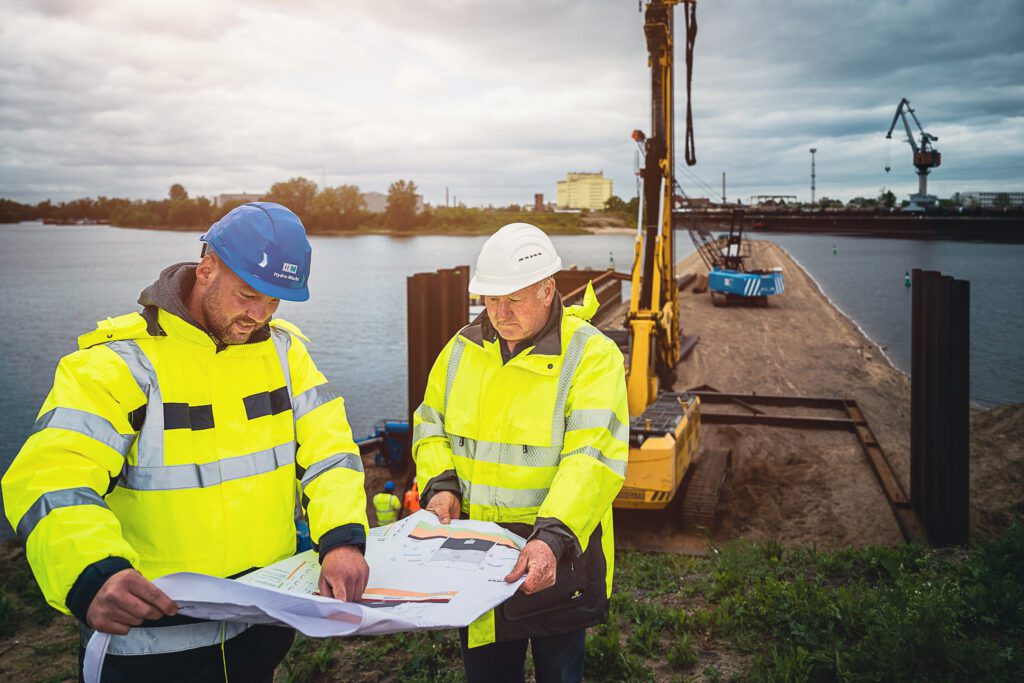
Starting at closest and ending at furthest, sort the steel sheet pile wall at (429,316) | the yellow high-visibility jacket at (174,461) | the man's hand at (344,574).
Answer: the yellow high-visibility jacket at (174,461)
the man's hand at (344,574)
the steel sheet pile wall at (429,316)

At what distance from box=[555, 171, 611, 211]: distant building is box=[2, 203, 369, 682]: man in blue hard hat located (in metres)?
61.8

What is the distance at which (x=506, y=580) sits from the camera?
2.39m

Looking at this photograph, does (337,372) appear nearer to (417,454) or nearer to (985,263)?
(417,454)

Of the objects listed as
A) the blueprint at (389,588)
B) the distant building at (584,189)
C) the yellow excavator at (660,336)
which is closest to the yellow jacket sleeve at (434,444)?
the blueprint at (389,588)

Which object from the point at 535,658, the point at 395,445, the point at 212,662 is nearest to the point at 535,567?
the point at 535,658

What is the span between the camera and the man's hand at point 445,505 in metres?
2.88

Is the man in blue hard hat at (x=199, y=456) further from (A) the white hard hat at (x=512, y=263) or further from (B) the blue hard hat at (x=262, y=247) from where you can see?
(A) the white hard hat at (x=512, y=263)

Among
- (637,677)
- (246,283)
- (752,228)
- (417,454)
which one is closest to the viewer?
(246,283)

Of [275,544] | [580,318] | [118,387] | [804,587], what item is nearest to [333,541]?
[275,544]

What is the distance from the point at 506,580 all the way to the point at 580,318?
1.18 meters

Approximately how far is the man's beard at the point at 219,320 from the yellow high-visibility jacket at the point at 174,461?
1.8 inches

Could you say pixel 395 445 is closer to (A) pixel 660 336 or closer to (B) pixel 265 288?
(A) pixel 660 336

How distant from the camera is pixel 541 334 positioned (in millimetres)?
2920

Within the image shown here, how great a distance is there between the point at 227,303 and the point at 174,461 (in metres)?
0.51
